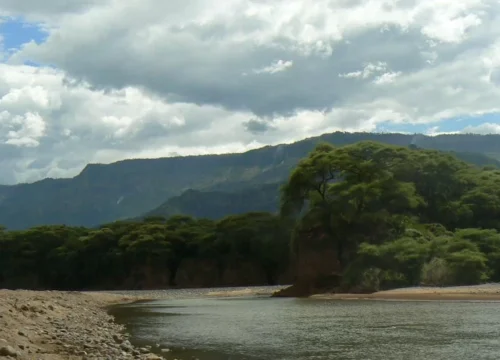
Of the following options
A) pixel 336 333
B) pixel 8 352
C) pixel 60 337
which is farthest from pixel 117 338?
pixel 8 352

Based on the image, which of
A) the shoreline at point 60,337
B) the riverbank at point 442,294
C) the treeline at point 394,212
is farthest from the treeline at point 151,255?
the shoreline at point 60,337

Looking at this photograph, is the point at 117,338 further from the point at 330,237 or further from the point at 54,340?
the point at 330,237

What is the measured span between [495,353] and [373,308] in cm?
2051

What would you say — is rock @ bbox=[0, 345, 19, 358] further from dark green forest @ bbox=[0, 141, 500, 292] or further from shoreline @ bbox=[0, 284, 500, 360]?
dark green forest @ bbox=[0, 141, 500, 292]

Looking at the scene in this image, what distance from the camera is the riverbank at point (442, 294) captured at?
1782 inches

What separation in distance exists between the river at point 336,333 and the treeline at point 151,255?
62.5 metres

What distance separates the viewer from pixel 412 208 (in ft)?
237

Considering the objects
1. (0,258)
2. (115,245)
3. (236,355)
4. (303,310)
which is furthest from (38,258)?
(236,355)

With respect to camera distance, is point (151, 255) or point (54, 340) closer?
point (54, 340)

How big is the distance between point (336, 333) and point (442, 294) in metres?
22.8

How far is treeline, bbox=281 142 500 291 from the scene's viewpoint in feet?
194

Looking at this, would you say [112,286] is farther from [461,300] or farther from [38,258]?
[461,300]

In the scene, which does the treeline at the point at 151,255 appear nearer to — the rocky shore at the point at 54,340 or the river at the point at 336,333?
the river at the point at 336,333

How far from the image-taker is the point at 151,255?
345 feet
